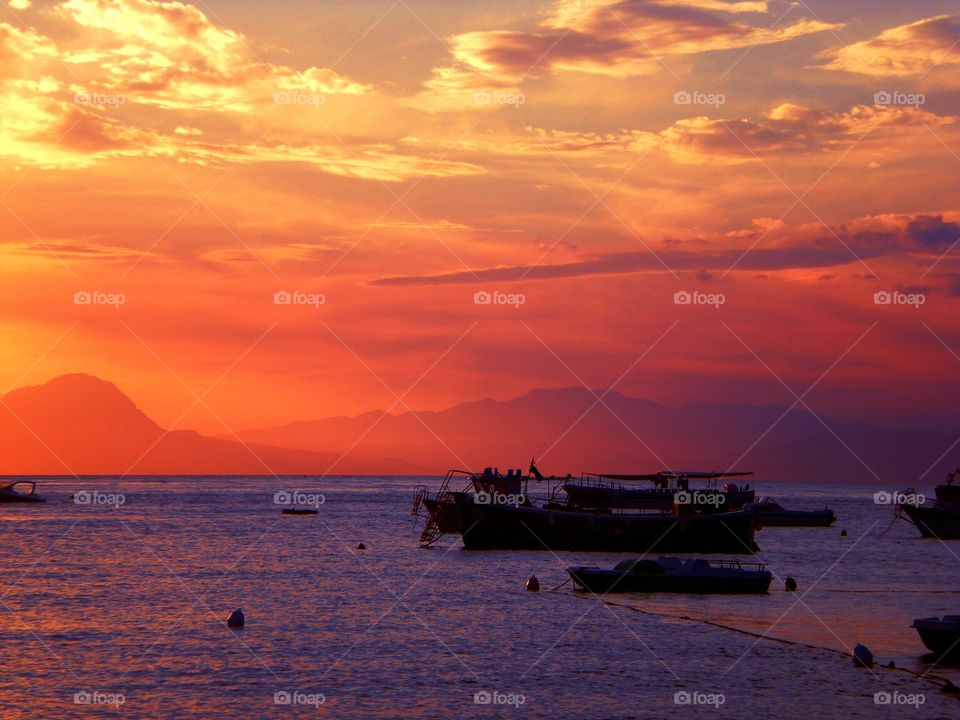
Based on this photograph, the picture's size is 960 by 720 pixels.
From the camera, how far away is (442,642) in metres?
46.4

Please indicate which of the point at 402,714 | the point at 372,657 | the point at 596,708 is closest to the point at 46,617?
the point at 372,657

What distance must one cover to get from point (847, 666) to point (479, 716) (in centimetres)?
1603

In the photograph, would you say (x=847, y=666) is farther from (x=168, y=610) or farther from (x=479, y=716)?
(x=168, y=610)

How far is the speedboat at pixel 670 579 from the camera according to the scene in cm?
6281

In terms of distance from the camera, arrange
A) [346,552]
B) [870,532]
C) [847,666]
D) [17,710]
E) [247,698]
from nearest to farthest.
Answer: [17,710] < [247,698] < [847,666] < [346,552] < [870,532]

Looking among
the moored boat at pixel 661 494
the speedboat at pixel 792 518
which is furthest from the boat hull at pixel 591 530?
the speedboat at pixel 792 518

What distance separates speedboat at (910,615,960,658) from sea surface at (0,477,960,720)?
81 cm

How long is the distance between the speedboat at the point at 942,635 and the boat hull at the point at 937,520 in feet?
287

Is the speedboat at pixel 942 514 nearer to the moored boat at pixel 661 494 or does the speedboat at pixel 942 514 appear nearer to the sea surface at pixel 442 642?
the moored boat at pixel 661 494

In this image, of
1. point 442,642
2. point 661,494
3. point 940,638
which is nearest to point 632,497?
point 661,494

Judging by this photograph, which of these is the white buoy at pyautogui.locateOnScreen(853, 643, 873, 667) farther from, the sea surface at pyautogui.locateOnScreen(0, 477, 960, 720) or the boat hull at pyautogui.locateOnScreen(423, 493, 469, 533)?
the boat hull at pyautogui.locateOnScreen(423, 493, 469, 533)

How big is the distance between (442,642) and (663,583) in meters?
20.8

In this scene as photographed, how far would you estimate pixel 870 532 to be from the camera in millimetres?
152750

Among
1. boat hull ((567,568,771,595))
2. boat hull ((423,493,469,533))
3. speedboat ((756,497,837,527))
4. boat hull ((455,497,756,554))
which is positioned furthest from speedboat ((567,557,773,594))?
speedboat ((756,497,837,527))
